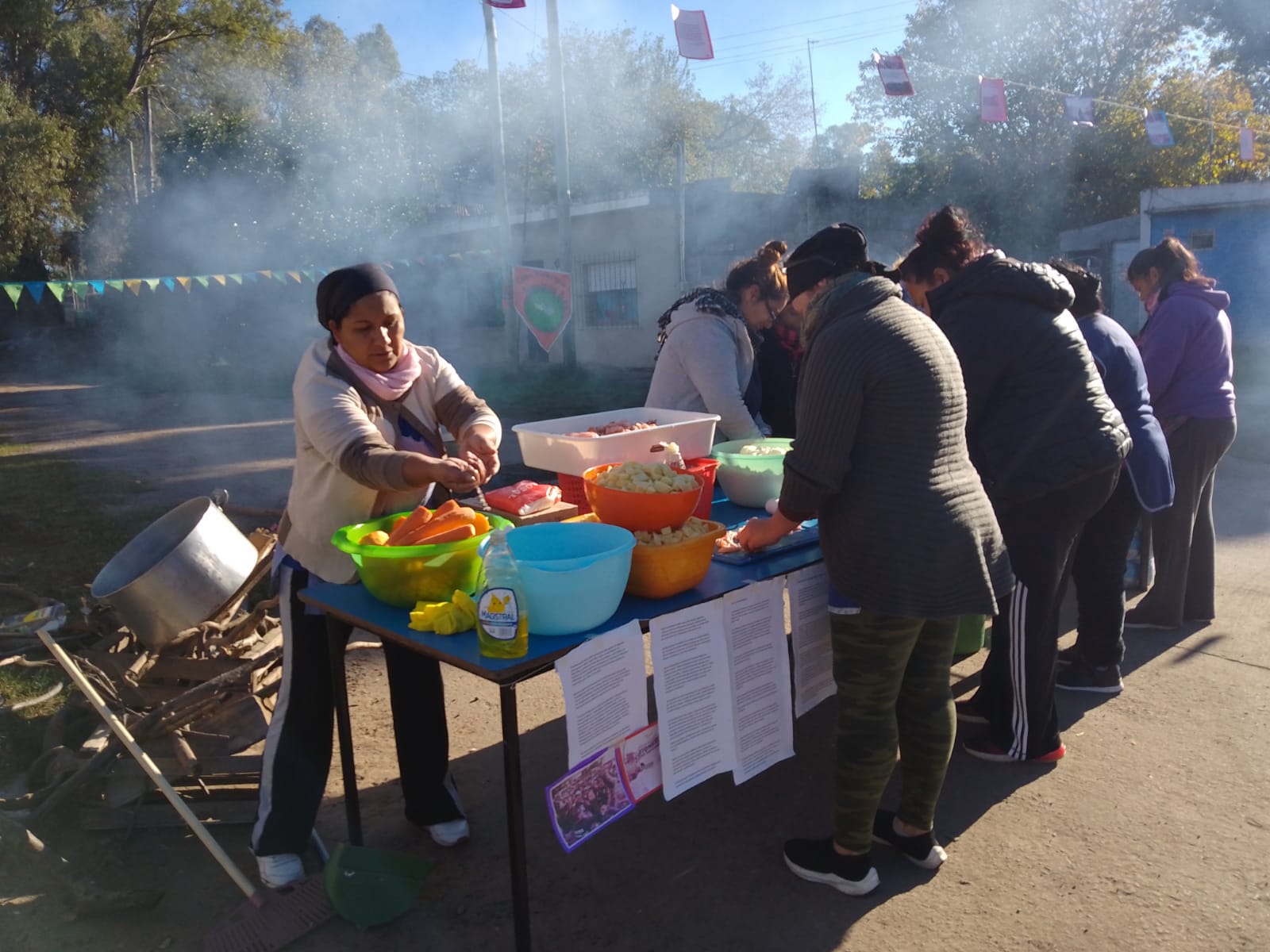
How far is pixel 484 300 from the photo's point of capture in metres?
19.3

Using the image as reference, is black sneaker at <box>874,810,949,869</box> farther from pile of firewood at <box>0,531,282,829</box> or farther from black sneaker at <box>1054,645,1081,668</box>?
pile of firewood at <box>0,531,282,829</box>

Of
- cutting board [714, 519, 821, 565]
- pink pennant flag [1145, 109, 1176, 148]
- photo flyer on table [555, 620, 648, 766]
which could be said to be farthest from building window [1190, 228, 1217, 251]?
photo flyer on table [555, 620, 648, 766]

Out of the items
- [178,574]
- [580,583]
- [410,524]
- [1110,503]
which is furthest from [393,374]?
[1110,503]

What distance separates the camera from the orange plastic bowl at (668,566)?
2.36 metres

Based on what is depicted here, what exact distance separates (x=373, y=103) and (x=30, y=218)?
8062 mm

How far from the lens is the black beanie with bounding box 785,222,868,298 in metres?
2.37

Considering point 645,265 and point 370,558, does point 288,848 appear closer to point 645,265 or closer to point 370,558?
point 370,558

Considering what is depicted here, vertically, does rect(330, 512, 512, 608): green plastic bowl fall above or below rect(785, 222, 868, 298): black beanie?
below

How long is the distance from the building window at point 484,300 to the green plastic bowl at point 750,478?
16173 millimetres

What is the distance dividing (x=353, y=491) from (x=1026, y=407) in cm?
214

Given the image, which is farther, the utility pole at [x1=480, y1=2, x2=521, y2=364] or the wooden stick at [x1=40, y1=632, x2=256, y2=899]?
the utility pole at [x1=480, y1=2, x2=521, y2=364]

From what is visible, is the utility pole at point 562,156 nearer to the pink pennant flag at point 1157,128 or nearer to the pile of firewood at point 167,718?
the pink pennant flag at point 1157,128

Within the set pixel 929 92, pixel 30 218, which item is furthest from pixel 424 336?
pixel 929 92

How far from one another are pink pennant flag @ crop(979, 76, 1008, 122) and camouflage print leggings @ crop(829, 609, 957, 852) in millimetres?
11371
